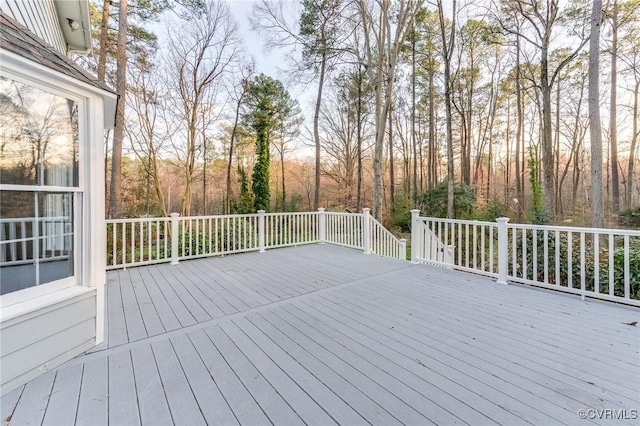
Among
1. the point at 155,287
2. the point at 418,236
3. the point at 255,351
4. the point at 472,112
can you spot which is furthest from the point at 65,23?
the point at 472,112

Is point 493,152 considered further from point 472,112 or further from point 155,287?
point 155,287

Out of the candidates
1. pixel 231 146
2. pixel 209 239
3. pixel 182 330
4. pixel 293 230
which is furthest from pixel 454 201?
pixel 182 330

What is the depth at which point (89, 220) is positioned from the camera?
2.20 meters

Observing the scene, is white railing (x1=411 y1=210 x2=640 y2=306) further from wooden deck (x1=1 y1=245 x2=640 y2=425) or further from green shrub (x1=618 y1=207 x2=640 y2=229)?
green shrub (x1=618 y1=207 x2=640 y2=229)

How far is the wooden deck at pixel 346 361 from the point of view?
153 cm

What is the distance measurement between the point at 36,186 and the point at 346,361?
2511 mm

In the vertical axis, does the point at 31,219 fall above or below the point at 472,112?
below

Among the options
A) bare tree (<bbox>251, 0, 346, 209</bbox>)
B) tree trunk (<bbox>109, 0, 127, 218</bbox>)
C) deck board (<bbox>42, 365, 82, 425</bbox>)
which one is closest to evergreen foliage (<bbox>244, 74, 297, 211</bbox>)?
bare tree (<bbox>251, 0, 346, 209</bbox>)

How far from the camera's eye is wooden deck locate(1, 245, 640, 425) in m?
1.53

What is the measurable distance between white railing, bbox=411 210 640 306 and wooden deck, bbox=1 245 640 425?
0.85 ft

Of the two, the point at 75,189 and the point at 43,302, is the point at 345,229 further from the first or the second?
the point at 43,302

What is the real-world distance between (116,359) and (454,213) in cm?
1096

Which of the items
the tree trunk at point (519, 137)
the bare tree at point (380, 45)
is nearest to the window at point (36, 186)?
the bare tree at point (380, 45)

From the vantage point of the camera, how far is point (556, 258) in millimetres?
3350
